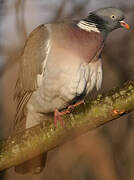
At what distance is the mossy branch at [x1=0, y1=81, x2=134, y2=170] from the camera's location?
2014mm

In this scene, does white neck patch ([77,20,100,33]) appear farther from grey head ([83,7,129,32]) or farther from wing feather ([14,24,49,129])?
wing feather ([14,24,49,129])

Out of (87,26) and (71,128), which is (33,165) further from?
(87,26)

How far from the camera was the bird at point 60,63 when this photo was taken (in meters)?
2.53

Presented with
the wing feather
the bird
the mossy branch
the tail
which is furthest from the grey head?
the tail

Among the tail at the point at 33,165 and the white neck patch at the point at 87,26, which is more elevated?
the white neck patch at the point at 87,26

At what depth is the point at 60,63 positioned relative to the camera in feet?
8.21

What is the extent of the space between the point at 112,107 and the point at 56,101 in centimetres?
83

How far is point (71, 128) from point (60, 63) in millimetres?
622

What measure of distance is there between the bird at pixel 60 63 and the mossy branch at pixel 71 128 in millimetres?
283

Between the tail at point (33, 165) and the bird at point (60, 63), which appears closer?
the bird at point (60, 63)

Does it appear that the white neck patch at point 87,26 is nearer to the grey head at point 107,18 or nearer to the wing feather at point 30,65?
the grey head at point 107,18

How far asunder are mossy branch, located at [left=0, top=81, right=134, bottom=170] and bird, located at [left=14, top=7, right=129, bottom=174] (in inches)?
11.2

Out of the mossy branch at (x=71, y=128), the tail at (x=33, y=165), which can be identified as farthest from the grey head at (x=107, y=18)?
the tail at (x=33, y=165)

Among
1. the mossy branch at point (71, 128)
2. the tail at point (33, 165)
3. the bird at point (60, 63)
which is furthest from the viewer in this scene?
the tail at point (33, 165)
